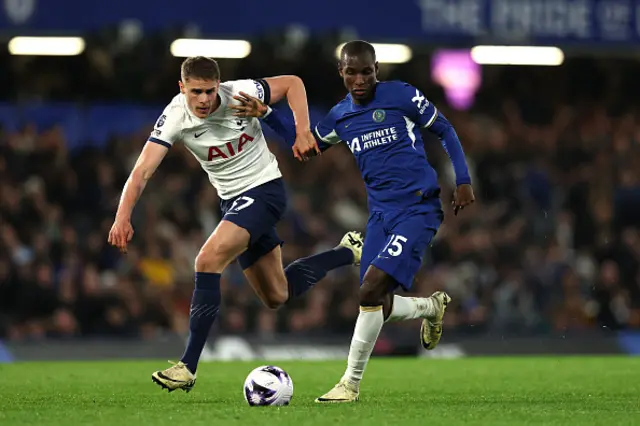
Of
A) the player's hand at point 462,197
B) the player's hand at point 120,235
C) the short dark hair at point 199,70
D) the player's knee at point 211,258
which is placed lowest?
the player's knee at point 211,258

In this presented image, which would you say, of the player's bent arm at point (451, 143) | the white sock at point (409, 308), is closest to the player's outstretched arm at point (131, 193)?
the player's bent arm at point (451, 143)

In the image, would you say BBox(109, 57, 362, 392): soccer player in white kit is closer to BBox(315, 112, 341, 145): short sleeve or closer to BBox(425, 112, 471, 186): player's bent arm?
BBox(315, 112, 341, 145): short sleeve

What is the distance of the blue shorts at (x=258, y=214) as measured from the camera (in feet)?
27.1

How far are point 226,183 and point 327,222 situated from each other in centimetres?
763

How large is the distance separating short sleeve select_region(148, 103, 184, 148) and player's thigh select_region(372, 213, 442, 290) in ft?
5.19

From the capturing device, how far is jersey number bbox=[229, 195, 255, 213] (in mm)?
8312

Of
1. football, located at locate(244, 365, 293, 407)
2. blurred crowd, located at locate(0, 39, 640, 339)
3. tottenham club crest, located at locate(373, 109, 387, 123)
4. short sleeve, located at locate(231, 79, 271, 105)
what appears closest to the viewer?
football, located at locate(244, 365, 293, 407)

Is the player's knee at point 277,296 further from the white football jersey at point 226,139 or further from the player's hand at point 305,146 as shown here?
the player's hand at point 305,146

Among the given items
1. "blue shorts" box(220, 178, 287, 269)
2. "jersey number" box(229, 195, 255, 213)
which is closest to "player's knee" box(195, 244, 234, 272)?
"blue shorts" box(220, 178, 287, 269)

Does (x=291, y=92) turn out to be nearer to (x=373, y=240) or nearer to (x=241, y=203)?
(x=241, y=203)

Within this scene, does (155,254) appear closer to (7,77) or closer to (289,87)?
(7,77)

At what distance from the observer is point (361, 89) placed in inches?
314

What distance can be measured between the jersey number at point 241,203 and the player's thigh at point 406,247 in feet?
3.50

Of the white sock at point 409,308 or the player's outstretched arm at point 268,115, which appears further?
the white sock at point 409,308
